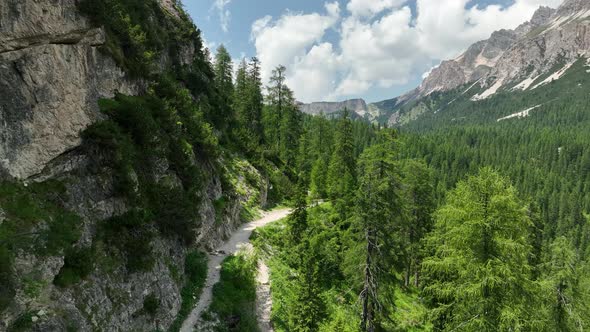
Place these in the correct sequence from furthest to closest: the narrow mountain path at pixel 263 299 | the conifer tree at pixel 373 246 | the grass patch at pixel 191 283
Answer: the narrow mountain path at pixel 263 299
the conifer tree at pixel 373 246
the grass patch at pixel 191 283

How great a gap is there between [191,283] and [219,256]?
489 centimetres

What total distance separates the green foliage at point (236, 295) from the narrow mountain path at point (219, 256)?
1.36 ft

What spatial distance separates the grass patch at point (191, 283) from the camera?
17750mm

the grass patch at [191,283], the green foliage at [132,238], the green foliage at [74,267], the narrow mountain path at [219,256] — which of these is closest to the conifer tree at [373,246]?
the narrow mountain path at [219,256]

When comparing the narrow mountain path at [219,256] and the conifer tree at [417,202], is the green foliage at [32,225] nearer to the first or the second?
the narrow mountain path at [219,256]

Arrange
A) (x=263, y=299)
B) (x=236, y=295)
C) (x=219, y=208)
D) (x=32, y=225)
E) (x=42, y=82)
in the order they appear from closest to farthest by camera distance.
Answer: (x=32, y=225) < (x=42, y=82) < (x=236, y=295) < (x=263, y=299) < (x=219, y=208)

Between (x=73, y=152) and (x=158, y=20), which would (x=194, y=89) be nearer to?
(x=158, y=20)

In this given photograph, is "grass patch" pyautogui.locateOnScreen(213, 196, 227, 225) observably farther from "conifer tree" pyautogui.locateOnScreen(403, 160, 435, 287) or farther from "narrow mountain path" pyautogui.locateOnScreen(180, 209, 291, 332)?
"conifer tree" pyautogui.locateOnScreen(403, 160, 435, 287)

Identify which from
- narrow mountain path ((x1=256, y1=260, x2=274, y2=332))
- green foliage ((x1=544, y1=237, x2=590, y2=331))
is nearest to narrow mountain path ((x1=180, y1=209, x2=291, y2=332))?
narrow mountain path ((x1=256, y1=260, x2=274, y2=332))

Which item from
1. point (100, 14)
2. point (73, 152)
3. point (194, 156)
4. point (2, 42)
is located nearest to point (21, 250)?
point (73, 152)

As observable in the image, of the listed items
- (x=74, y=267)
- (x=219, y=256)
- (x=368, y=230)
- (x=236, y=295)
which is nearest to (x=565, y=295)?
(x=368, y=230)

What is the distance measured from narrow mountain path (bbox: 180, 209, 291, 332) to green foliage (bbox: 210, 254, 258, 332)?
0.42m

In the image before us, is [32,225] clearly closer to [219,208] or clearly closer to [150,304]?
[150,304]

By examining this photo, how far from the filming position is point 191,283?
20.5 metres
